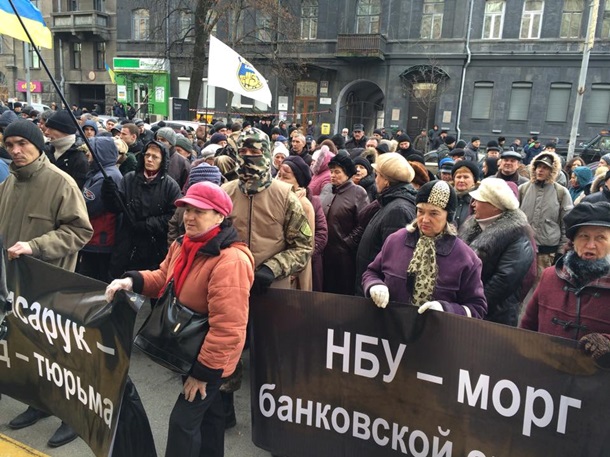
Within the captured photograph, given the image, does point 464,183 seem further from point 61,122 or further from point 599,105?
point 599,105

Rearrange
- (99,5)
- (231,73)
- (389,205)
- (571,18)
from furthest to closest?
(99,5)
(571,18)
(231,73)
(389,205)

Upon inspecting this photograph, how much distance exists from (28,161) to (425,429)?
2948mm

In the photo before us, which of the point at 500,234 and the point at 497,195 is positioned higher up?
the point at 497,195

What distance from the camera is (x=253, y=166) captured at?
2922 millimetres

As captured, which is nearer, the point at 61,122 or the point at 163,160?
the point at 61,122

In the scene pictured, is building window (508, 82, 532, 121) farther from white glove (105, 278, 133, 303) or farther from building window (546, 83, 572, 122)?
white glove (105, 278, 133, 303)

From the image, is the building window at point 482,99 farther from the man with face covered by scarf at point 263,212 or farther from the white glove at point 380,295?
the white glove at point 380,295

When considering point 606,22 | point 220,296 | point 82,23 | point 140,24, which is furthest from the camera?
point 82,23

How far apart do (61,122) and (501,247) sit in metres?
3.66

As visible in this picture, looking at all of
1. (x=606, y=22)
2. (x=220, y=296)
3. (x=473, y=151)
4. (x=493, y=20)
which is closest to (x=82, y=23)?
(x=493, y=20)

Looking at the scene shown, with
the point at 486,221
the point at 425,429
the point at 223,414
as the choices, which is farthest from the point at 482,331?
the point at 223,414

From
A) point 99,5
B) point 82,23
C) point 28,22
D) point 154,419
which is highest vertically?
point 99,5

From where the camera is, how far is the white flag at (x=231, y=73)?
304 inches

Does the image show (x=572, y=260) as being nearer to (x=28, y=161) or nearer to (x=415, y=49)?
(x=28, y=161)
